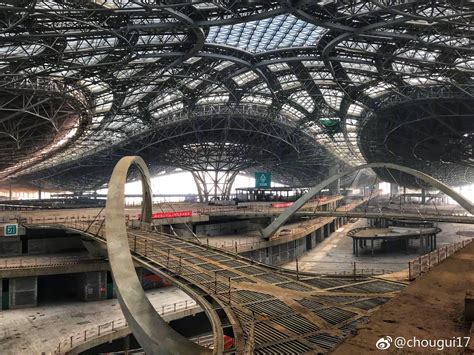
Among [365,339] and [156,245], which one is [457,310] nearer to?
[365,339]

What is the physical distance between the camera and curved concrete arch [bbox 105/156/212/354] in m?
15.6

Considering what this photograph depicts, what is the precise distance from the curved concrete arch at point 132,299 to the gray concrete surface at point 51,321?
10784 millimetres

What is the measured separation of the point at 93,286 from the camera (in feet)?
124

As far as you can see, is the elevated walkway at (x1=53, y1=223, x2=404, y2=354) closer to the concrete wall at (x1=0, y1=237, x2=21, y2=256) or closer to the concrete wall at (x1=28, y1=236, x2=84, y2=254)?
the concrete wall at (x1=28, y1=236, x2=84, y2=254)

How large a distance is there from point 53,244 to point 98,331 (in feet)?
70.2

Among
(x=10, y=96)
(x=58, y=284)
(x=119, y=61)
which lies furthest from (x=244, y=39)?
(x=58, y=284)

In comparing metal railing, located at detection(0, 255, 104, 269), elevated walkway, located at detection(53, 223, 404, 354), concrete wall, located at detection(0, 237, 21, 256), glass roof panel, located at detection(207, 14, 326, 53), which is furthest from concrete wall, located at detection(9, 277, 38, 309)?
glass roof panel, located at detection(207, 14, 326, 53)

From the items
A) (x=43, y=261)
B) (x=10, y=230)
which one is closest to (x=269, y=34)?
(x=43, y=261)

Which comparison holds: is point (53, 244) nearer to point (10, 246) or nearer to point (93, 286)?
point (10, 246)

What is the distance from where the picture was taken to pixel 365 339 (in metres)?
7.04

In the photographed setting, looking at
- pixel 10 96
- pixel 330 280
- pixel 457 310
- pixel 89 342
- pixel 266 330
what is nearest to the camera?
pixel 457 310

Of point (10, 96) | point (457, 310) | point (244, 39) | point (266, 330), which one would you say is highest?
point (244, 39)

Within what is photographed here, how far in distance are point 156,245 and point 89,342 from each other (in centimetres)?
760

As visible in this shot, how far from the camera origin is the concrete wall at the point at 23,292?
35188mm
